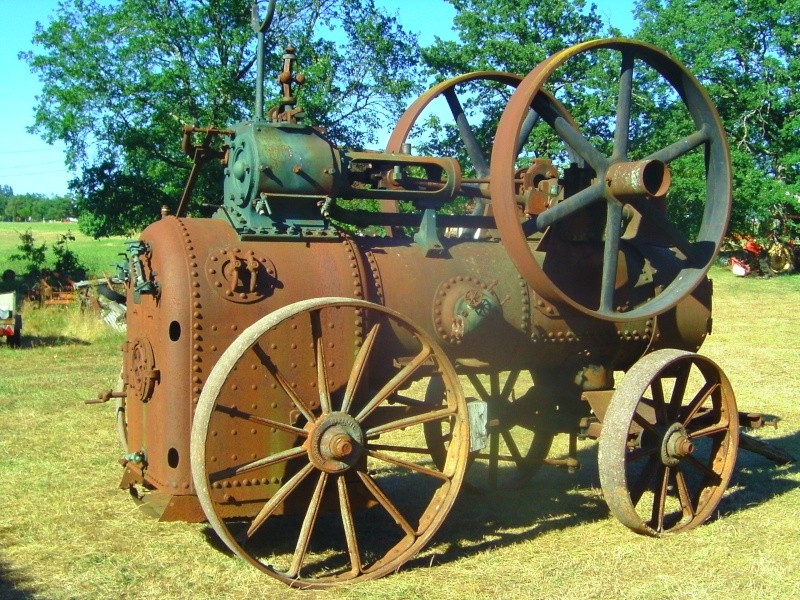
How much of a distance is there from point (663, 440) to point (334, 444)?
209cm

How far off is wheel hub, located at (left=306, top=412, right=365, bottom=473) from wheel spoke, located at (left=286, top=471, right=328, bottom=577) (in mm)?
78

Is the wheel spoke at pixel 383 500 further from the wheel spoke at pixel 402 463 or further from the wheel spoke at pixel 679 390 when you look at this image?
the wheel spoke at pixel 679 390

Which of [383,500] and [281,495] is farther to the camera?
[383,500]

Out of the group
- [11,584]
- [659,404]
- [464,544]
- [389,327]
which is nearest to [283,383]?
[389,327]

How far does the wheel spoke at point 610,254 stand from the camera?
5.15m

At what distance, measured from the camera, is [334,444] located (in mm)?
4410

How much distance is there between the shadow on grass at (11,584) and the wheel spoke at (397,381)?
173cm

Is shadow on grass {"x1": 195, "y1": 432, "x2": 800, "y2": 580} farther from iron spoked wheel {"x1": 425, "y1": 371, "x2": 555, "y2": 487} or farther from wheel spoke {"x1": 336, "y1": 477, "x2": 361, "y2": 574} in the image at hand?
wheel spoke {"x1": 336, "y1": 477, "x2": 361, "y2": 574}

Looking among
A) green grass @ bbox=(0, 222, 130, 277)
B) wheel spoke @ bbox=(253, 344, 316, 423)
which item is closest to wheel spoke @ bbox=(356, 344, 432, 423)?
wheel spoke @ bbox=(253, 344, 316, 423)

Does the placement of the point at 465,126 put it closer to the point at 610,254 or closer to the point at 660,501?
the point at 610,254

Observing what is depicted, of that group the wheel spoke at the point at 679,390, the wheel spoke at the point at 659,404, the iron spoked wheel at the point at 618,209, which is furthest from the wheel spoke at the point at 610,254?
the wheel spoke at the point at 679,390

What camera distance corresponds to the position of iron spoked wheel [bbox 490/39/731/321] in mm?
4867

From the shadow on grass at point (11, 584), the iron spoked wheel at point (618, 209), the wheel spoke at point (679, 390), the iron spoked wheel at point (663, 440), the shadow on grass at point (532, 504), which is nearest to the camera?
the shadow on grass at point (11, 584)

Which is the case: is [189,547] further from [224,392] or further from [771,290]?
[771,290]
